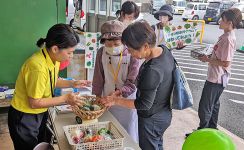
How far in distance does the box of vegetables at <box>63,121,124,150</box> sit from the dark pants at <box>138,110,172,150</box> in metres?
0.27

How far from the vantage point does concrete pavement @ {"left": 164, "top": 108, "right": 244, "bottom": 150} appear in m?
3.41

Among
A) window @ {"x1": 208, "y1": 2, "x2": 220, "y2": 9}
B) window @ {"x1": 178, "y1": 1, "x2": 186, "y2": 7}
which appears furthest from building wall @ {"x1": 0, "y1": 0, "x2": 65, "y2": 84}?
window @ {"x1": 178, "y1": 1, "x2": 186, "y2": 7}

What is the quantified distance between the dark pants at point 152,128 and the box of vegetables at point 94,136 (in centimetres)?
27

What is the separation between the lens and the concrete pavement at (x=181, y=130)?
11.2 ft

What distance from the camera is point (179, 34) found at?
11.8 feet

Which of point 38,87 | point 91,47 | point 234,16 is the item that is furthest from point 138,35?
point 234,16

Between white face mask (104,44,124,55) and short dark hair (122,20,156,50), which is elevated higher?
short dark hair (122,20,156,50)

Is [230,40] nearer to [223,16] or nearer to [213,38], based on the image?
[223,16]

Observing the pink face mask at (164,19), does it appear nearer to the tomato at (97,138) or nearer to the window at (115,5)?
the tomato at (97,138)

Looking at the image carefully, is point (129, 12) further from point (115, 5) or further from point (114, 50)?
point (115, 5)

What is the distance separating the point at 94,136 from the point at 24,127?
1.93 feet

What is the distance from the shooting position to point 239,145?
136 inches

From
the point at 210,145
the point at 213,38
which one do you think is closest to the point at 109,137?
the point at 210,145

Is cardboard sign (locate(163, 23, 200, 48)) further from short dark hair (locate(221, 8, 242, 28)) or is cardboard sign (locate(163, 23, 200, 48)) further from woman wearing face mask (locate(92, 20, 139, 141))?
woman wearing face mask (locate(92, 20, 139, 141))
